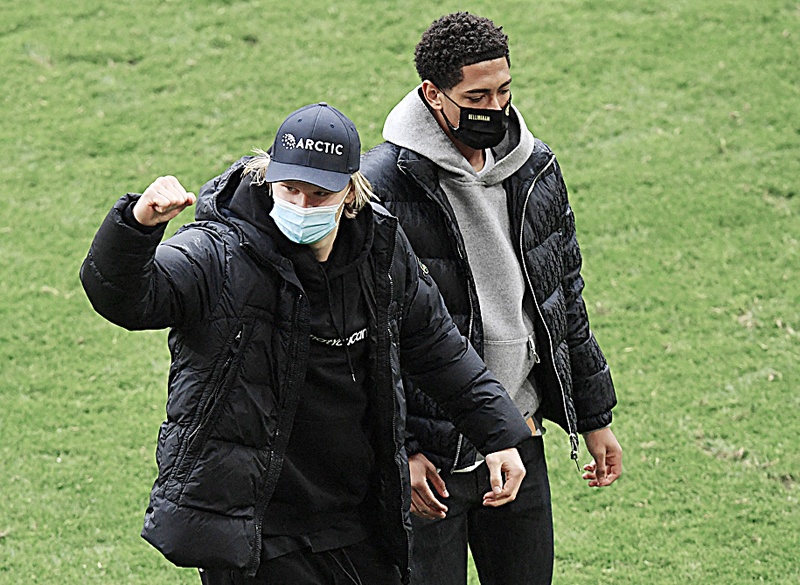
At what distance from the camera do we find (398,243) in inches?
132

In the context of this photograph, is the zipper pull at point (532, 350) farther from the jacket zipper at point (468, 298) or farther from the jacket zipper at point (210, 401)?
the jacket zipper at point (210, 401)

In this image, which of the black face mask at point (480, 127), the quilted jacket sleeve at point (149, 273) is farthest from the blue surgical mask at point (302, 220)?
the black face mask at point (480, 127)

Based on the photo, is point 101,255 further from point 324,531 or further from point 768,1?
point 768,1

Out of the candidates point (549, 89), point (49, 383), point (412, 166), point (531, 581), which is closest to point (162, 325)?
point (412, 166)

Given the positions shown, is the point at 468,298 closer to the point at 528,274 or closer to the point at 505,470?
the point at 528,274

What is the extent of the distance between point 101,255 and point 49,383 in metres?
4.11

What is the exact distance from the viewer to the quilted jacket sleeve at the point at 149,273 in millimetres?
2693

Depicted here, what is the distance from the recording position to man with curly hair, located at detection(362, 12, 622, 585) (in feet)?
12.2

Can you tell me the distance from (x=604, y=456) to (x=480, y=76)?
134 centimetres

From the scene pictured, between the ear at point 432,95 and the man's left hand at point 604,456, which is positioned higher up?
the ear at point 432,95

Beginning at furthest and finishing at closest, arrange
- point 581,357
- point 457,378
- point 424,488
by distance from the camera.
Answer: point 581,357 < point 424,488 < point 457,378

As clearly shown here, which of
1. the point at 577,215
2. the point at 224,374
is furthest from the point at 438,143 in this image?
the point at 577,215

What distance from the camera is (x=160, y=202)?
2.64m

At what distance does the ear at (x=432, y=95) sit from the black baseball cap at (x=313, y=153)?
73 cm
